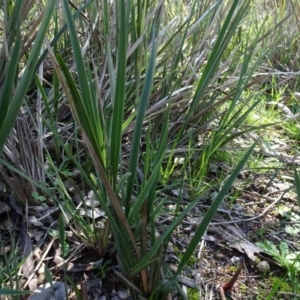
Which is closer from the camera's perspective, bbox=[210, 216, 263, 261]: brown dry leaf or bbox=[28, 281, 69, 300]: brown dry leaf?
bbox=[28, 281, 69, 300]: brown dry leaf

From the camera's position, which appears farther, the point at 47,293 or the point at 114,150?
the point at 47,293

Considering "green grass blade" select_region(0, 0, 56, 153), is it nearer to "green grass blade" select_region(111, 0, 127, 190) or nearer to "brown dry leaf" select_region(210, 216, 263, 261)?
"green grass blade" select_region(111, 0, 127, 190)

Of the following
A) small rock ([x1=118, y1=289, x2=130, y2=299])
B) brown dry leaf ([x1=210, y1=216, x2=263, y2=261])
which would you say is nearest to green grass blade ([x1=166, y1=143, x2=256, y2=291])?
small rock ([x1=118, y1=289, x2=130, y2=299])

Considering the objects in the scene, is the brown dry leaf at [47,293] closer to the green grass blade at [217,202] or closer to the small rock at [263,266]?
the green grass blade at [217,202]

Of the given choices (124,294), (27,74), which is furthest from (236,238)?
(27,74)

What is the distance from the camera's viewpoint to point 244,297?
0.83m

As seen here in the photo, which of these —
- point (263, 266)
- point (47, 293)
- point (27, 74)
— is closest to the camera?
point (27, 74)

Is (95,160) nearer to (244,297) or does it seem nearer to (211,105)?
(244,297)

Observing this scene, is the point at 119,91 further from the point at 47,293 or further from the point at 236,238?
the point at 236,238

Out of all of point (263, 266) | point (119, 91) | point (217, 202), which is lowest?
point (263, 266)

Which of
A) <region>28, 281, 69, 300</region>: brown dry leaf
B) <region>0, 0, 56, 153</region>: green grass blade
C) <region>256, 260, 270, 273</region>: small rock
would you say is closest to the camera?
<region>0, 0, 56, 153</region>: green grass blade

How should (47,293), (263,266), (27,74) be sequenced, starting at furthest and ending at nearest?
1. (263,266)
2. (47,293)
3. (27,74)

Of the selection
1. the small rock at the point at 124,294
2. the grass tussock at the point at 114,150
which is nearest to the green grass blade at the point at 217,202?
Answer: the grass tussock at the point at 114,150

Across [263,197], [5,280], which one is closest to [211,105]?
[263,197]
